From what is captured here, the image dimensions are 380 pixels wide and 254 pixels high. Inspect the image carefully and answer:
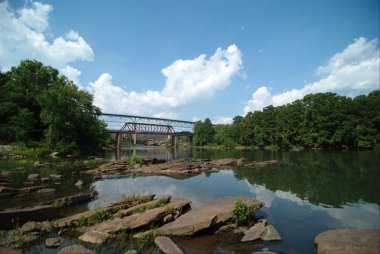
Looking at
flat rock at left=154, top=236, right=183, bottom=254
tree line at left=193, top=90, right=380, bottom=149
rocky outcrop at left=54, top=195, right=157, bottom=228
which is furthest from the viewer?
tree line at left=193, top=90, right=380, bottom=149

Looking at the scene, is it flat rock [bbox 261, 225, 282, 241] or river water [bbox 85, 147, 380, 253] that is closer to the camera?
river water [bbox 85, 147, 380, 253]

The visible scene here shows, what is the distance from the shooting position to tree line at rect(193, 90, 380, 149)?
67.0 metres

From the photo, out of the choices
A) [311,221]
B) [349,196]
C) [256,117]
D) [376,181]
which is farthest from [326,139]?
[311,221]

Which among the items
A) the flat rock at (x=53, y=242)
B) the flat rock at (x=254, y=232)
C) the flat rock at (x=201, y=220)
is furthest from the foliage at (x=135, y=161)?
the flat rock at (x=254, y=232)

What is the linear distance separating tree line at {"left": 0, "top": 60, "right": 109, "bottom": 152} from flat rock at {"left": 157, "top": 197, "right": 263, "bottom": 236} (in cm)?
4376

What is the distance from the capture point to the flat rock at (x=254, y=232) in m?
8.51

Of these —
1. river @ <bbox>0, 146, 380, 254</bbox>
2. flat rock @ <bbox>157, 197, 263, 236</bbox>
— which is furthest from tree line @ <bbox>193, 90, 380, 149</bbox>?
flat rock @ <bbox>157, 197, 263, 236</bbox>

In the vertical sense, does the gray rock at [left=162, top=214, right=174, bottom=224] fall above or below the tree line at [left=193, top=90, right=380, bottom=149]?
below

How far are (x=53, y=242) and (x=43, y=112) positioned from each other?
48.3 m

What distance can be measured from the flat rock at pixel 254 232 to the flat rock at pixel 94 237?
5.31m

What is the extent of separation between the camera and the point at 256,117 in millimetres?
97438

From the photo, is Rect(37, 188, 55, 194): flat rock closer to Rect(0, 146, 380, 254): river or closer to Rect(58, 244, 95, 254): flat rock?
Rect(0, 146, 380, 254): river

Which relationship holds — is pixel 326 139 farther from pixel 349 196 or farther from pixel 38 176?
pixel 38 176

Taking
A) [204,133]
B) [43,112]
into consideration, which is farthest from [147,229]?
[204,133]
